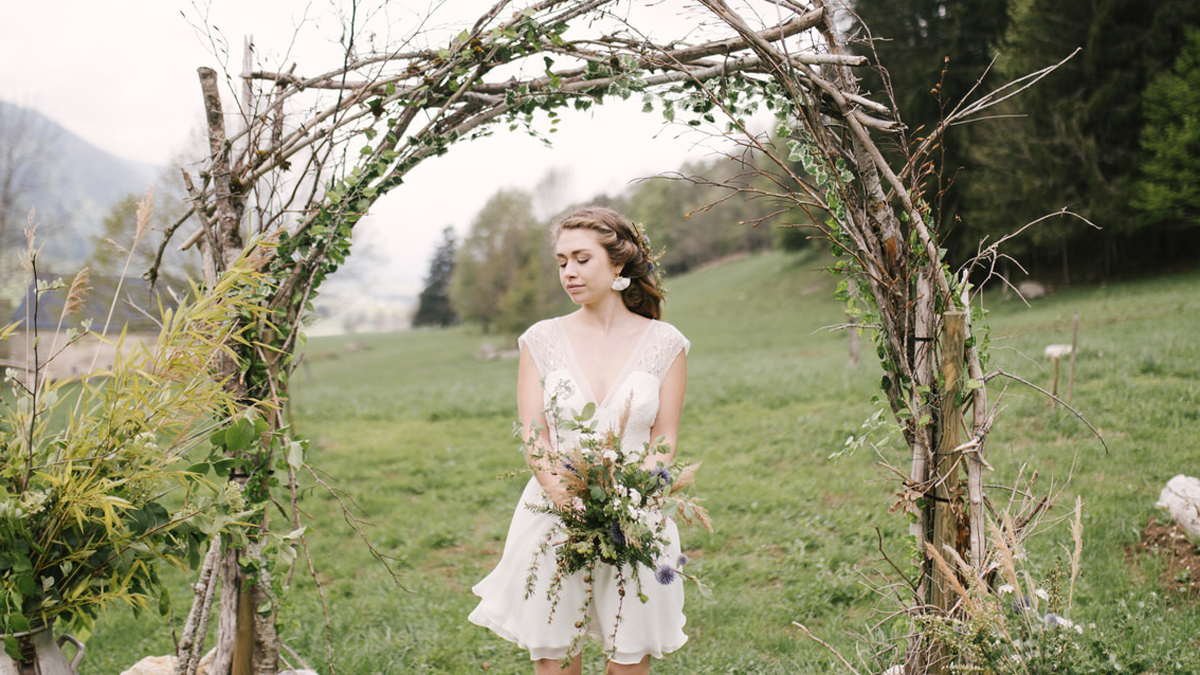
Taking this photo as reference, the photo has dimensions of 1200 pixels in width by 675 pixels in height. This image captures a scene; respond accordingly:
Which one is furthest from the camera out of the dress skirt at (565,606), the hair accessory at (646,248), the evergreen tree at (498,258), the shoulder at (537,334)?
the evergreen tree at (498,258)

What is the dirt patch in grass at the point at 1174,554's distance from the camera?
380 cm

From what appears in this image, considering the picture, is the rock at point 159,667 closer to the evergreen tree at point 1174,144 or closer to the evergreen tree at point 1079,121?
the evergreen tree at point 1079,121

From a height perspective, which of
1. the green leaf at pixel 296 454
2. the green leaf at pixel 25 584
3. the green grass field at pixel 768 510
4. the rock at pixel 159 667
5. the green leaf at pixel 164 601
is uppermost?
the green leaf at pixel 296 454

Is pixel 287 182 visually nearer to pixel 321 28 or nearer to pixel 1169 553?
pixel 321 28

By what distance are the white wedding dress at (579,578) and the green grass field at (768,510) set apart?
27 centimetres

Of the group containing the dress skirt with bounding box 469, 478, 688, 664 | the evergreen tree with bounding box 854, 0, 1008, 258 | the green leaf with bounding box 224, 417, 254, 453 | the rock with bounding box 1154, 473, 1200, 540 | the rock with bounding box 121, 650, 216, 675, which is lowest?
A: the rock with bounding box 1154, 473, 1200, 540

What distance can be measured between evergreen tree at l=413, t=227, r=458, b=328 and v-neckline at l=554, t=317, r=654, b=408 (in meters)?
51.6

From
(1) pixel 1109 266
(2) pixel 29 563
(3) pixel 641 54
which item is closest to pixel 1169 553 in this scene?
(3) pixel 641 54

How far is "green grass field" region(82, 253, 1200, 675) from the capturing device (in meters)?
3.86

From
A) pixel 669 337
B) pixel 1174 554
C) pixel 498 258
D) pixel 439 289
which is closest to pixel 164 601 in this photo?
pixel 669 337

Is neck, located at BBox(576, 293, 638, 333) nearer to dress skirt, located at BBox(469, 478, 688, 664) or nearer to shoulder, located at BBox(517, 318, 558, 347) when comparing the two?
shoulder, located at BBox(517, 318, 558, 347)

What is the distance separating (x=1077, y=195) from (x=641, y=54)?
69.7 ft

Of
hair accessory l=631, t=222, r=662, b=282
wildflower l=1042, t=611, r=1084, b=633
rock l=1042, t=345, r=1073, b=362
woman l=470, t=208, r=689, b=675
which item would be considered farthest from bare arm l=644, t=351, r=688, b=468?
rock l=1042, t=345, r=1073, b=362

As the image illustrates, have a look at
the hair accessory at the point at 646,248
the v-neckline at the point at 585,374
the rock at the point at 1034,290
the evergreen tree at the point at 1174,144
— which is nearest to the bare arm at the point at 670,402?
the v-neckline at the point at 585,374
